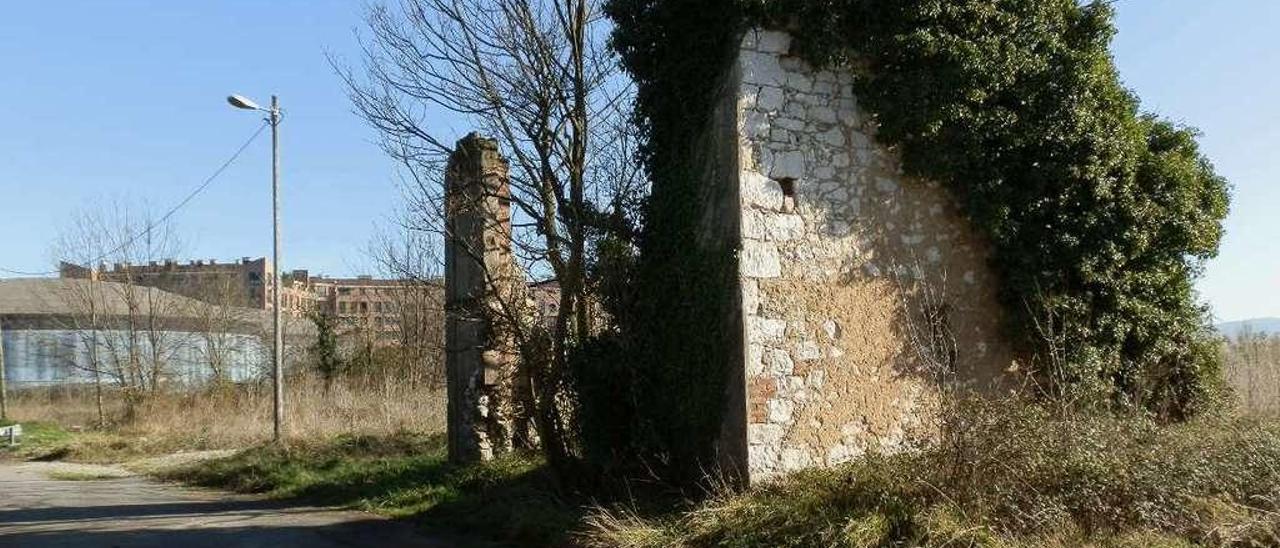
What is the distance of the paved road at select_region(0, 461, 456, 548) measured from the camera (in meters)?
10.6

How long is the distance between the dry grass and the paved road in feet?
13.8

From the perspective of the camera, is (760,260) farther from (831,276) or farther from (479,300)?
(479,300)

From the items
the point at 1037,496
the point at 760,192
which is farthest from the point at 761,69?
the point at 1037,496

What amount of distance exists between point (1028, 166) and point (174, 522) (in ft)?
35.6

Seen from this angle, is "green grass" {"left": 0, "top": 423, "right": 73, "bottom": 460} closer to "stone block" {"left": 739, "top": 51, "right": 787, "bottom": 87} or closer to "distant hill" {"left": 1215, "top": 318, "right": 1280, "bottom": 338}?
"stone block" {"left": 739, "top": 51, "right": 787, "bottom": 87}

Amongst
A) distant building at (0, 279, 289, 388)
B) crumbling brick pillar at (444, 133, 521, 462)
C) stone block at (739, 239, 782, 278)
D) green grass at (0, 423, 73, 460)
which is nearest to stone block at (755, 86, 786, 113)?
stone block at (739, 239, 782, 278)

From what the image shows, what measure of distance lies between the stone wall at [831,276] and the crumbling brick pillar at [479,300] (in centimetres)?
348

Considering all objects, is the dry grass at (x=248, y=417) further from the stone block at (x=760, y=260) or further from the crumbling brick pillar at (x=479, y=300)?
the stone block at (x=760, y=260)

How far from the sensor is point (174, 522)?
1221 cm

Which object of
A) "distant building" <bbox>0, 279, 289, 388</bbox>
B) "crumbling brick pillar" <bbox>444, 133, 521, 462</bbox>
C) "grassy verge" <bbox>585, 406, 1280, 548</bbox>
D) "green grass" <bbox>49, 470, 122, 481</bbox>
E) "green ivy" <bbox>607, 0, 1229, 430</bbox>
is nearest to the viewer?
"grassy verge" <bbox>585, 406, 1280, 548</bbox>

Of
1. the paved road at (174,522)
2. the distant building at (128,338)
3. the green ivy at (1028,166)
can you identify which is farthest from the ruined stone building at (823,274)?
the distant building at (128,338)

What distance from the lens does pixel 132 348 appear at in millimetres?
32375

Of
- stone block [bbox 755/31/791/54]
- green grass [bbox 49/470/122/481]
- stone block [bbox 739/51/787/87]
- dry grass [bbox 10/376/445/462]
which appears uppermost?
stone block [bbox 755/31/791/54]

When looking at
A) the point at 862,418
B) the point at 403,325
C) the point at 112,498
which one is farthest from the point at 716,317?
the point at 403,325
